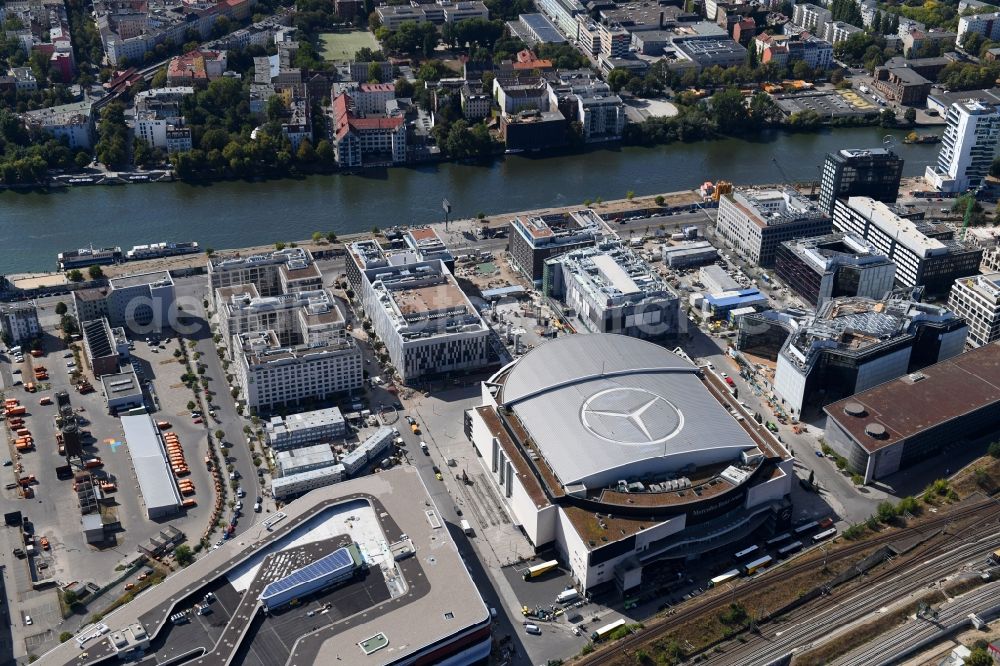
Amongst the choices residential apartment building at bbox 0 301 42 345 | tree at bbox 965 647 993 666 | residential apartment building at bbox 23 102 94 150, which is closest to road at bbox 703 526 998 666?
tree at bbox 965 647 993 666

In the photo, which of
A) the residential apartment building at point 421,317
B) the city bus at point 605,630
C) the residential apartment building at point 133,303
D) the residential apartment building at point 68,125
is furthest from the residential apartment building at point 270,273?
the city bus at point 605,630

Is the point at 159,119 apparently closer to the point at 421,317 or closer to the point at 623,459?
the point at 421,317

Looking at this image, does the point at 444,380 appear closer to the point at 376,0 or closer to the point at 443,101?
the point at 443,101

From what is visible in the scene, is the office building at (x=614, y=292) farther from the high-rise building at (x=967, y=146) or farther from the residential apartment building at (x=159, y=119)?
the residential apartment building at (x=159, y=119)

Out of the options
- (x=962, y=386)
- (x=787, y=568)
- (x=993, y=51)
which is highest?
(x=993, y=51)

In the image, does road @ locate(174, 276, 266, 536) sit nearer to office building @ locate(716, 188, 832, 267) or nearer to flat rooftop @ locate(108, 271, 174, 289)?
flat rooftop @ locate(108, 271, 174, 289)

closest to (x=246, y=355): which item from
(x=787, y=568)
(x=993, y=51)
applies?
(x=787, y=568)
